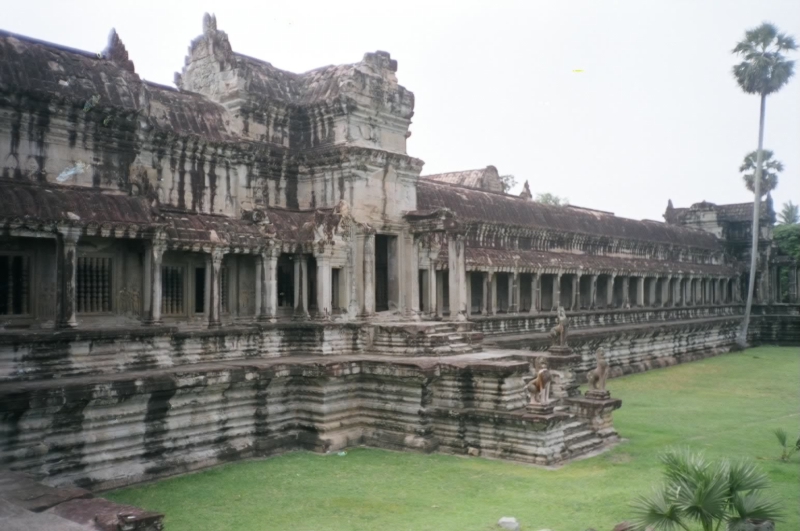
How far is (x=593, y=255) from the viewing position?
3356 cm

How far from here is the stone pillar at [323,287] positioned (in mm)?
16422

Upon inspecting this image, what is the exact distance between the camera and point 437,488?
1189 cm

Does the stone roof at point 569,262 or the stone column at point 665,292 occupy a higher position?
the stone roof at point 569,262

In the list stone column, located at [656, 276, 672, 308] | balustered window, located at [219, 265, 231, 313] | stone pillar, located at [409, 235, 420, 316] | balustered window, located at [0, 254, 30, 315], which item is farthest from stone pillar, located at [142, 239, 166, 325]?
stone column, located at [656, 276, 672, 308]

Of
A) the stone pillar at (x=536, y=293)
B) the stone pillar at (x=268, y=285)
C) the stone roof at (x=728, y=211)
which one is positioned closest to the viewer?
the stone pillar at (x=268, y=285)

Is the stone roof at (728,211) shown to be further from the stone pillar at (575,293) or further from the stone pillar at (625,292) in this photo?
the stone pillar at (575,293)

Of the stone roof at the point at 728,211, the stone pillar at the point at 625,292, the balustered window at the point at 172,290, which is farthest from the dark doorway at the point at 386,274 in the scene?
the stone roof at the point at 728,211

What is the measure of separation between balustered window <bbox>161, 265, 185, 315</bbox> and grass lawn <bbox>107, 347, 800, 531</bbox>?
3.60 metres

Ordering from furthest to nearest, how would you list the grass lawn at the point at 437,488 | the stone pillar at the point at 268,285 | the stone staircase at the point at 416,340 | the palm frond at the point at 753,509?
the stone staircase at the point at 416,340 < the stone pillar at the point at 268,285 < the grass lawn at the point at 437,488 < the palm frond at the point at 753,509

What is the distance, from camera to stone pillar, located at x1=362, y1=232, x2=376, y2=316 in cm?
1725

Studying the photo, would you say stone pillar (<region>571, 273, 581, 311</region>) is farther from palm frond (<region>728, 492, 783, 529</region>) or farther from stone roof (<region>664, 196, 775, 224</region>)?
palm frond (<region>728, 492, 783, 529</region>)

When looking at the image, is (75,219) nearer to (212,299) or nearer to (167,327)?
(167,327)

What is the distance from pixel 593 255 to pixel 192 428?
24.2 metres

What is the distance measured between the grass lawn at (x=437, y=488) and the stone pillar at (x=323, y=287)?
3302 millimetres
